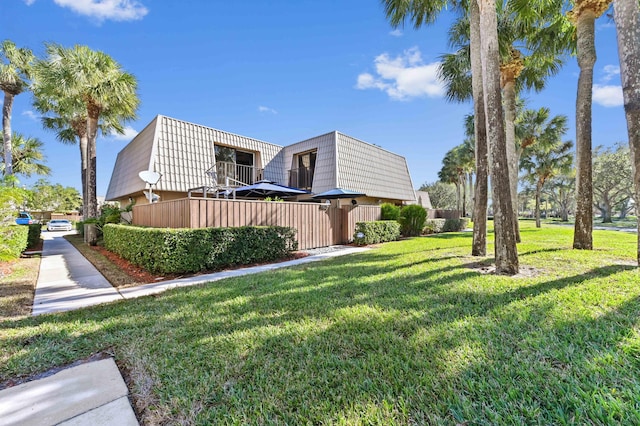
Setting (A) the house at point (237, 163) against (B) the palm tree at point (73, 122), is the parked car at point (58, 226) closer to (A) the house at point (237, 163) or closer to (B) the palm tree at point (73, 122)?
(B) the palm tree at point (73, 122)

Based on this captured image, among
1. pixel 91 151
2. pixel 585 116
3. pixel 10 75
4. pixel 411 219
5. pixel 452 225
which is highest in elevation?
pixel 10 75

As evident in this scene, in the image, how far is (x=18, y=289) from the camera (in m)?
Answer: 5.11

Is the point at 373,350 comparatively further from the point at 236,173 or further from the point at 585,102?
the point at 236,173

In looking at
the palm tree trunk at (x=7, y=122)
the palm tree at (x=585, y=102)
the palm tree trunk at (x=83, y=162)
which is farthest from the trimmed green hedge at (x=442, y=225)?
the palm tree trunk at (x=7, y=122)

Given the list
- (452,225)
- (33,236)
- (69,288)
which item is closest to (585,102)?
(69,288)

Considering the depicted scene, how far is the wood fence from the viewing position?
7.05 meters

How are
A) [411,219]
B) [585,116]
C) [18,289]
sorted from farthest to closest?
[411,219], [585,116], [18,289]

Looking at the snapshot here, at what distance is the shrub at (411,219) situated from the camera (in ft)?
48.4

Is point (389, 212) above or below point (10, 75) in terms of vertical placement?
below

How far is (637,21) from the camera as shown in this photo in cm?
442

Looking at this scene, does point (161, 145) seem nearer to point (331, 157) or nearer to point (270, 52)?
point (270, 52)

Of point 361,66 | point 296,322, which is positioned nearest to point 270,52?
point 361,66

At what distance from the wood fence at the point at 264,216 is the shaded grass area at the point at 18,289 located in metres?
2.94

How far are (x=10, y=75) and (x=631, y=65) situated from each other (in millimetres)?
24976
